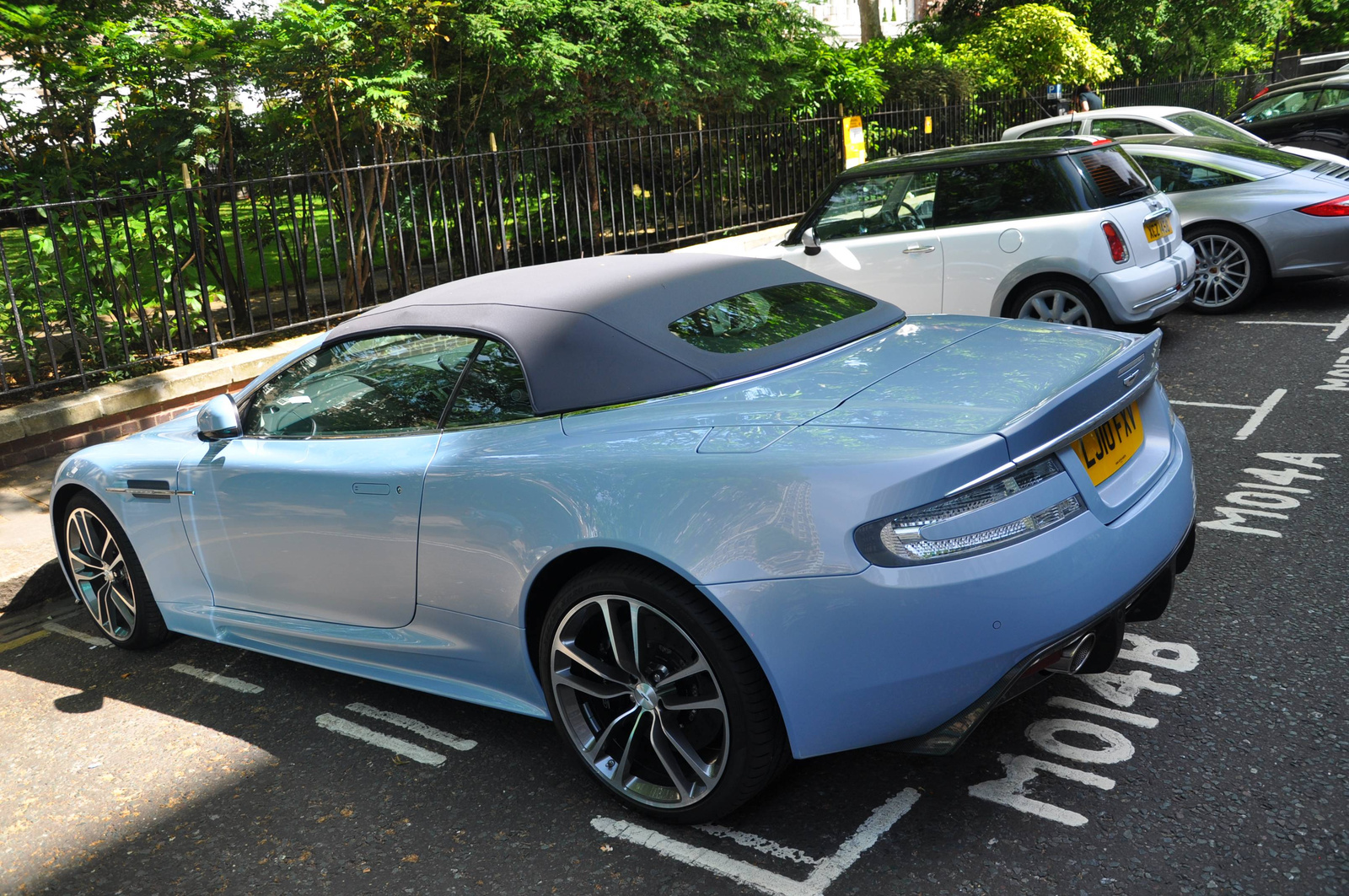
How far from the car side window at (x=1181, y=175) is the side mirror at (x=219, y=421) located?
25.4ft

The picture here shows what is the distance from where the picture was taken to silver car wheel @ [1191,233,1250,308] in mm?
8773

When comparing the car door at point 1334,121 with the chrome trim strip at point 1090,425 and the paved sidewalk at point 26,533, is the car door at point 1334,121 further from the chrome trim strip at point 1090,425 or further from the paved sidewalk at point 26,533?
the paved sidewalk at point 26,533

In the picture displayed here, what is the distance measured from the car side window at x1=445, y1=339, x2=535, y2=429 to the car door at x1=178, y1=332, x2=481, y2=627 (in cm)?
6

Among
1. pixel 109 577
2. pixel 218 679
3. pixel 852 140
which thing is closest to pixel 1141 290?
pixel 852 140

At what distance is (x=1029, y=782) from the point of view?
2.92 metres

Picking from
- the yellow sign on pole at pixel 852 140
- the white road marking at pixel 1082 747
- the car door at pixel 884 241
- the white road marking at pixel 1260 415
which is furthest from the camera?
the yellow sign on pole at pixel 852 140

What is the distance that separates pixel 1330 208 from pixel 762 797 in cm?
776

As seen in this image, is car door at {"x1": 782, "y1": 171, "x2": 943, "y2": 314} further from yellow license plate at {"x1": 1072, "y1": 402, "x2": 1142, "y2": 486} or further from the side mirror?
the side mirror

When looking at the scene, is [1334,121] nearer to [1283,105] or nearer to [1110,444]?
[1283,105]

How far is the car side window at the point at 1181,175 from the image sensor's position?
28.7ft

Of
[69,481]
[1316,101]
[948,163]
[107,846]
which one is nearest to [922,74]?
[1316,101]

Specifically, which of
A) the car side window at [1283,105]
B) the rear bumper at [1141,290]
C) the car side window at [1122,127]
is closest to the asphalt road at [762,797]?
the rear bumper at [1141,290]

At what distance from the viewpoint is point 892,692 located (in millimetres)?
2500

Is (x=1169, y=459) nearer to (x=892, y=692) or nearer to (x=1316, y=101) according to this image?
(x=892, y=692)
